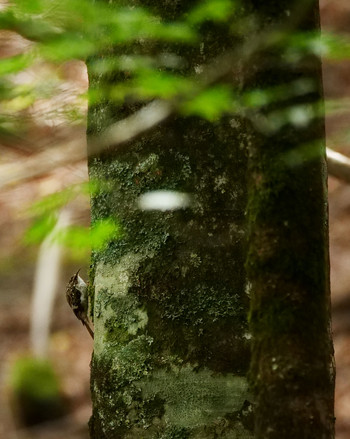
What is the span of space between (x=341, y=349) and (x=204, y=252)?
4327mm

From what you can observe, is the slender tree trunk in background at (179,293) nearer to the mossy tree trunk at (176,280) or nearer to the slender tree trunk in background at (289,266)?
the mossy tree trunk at (176,280)

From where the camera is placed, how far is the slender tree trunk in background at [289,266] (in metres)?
1.11

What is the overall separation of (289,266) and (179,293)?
0.46 metres

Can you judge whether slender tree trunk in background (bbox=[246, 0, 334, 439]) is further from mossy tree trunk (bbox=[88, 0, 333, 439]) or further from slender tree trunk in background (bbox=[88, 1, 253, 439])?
slender tree trunk in background (bbox=[88, 1, 253, 439])

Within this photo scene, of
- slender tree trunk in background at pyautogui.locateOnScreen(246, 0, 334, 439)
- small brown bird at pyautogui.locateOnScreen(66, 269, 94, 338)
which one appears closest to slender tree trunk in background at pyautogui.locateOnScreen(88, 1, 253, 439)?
slender tree trunk in background at pyautogui.locateOnScreen(246, 0, 334, 439)

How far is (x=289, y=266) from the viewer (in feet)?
3.80

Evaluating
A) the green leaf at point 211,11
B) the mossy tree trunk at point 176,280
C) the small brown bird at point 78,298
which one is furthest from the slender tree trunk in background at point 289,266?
the small brown bird at point 78,298

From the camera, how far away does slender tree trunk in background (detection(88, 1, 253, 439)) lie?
5.01 ft

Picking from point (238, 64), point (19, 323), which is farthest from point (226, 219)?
point (19, 323)

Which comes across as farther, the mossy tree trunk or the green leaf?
the mossy tree trunk

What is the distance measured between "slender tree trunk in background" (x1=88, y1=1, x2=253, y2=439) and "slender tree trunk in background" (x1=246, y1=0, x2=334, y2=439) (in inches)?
12.8

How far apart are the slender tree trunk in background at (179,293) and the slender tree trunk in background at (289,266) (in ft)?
1.07

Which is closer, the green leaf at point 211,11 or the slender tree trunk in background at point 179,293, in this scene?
the green leaf at point 211,11

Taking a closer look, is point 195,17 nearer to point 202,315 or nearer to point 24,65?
point 24,65
